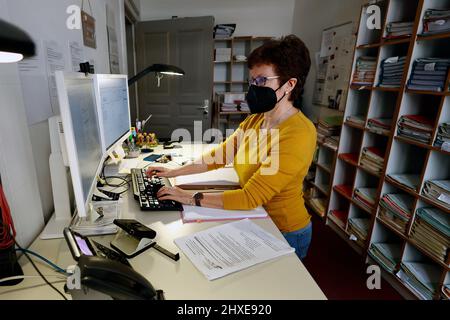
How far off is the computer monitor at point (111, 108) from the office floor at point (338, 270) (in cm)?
155

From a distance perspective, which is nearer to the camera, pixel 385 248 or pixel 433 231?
pixel 433 231

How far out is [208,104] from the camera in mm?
3627

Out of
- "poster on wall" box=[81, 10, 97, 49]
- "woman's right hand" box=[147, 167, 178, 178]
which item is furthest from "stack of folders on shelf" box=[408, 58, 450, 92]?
"poster on wall" box=[81, 10, 97, 49]

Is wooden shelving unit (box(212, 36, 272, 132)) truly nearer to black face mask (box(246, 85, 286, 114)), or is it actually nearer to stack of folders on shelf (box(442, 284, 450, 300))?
black face mask (box(246, 85, 286, 114))

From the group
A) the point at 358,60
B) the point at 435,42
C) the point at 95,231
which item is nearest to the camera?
the point at 95,231

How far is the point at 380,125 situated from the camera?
192 cm

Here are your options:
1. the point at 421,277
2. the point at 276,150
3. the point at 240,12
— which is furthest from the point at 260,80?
the point at 240,12

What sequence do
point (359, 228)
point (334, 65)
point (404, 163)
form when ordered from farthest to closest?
point (334, 65), point (359, 228), point (404, 163)

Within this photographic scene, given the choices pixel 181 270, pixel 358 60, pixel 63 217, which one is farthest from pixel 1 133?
pixel 358 60

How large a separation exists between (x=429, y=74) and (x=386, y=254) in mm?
1165

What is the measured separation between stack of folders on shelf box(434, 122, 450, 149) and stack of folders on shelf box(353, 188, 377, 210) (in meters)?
0.63

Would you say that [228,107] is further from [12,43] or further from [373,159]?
[12,43]
